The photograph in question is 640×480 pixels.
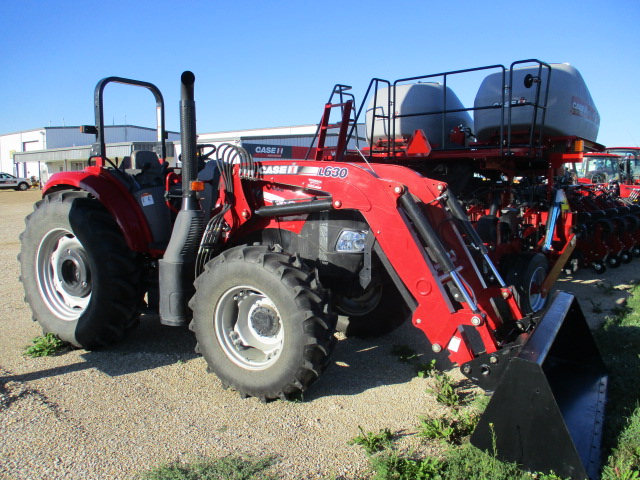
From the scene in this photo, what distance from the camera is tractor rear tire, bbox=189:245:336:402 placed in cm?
334

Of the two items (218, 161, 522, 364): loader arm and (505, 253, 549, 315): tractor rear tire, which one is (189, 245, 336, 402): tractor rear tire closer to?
(218, 161, 522, 364): loader arm

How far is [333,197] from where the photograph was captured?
373 centimetres

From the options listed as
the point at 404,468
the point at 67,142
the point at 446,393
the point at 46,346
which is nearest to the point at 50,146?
the point at 67,142

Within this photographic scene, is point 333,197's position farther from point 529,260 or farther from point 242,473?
point 529,260

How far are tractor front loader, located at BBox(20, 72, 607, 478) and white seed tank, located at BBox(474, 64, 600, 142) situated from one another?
3786mm

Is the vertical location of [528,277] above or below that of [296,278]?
below

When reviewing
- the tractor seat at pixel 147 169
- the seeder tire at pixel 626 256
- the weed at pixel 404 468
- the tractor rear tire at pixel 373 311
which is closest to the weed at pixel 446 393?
the weed at pixel 404 468

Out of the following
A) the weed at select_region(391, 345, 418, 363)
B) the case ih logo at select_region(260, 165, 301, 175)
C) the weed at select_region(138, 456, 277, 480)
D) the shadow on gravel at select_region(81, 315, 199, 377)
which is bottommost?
the weed at select_region(138, 456, 277, 480)

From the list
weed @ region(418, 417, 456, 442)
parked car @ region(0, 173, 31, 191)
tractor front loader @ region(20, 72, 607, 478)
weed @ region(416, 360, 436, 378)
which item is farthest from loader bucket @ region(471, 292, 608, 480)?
parked car @ region(0, 173, 31, 191)

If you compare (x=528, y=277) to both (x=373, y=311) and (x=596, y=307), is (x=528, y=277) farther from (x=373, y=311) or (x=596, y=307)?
(x=373, y=311)

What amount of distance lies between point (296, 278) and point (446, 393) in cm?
130

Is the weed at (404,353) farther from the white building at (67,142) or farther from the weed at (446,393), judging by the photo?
the white building at (67,142)

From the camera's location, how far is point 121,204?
14.4 feet

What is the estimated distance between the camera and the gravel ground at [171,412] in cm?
292
